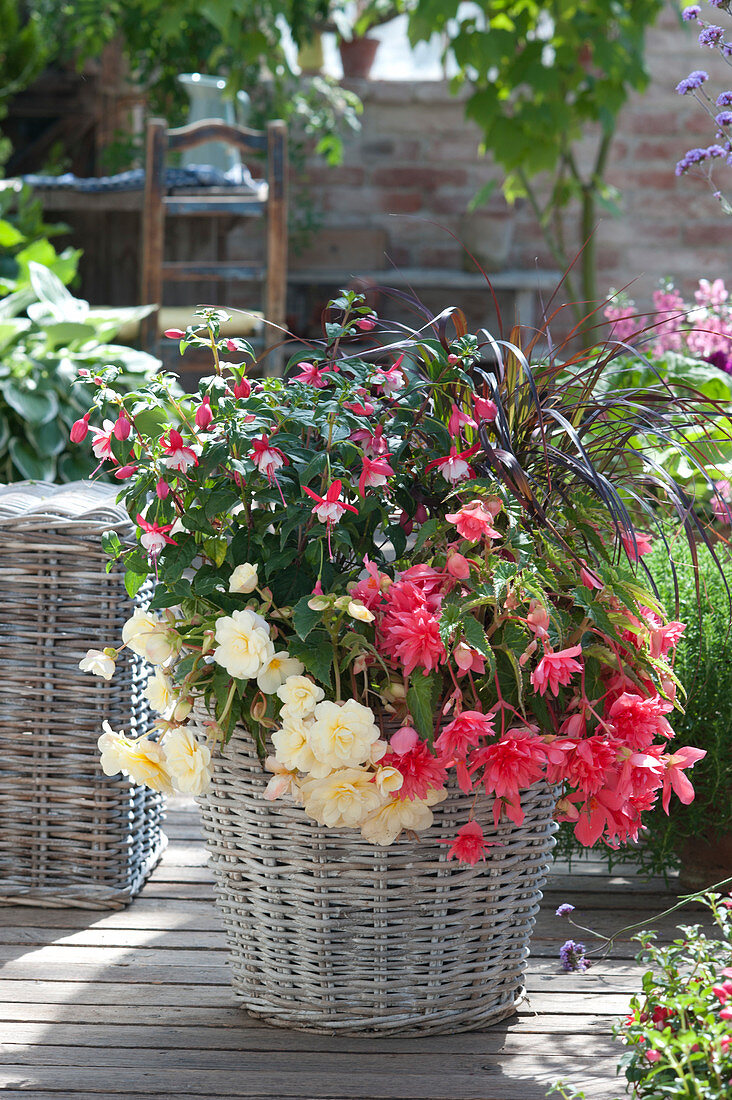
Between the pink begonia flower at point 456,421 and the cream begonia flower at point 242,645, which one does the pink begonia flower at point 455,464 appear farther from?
the cream begonia flower at point 242,645

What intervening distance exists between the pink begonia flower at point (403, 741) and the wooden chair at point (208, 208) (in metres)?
2.19

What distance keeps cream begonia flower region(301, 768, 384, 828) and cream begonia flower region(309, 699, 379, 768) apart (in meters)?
0.02

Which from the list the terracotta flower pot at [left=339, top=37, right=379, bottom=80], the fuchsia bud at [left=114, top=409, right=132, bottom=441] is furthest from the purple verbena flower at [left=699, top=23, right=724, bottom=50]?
the terracotta flower pot at [left=339, top=37, right=379, bottom=80]

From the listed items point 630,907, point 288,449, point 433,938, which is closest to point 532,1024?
point 433,938

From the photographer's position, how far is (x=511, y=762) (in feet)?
3.10

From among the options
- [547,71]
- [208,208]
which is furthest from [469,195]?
[208,208]

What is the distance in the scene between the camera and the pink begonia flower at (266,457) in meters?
0.97

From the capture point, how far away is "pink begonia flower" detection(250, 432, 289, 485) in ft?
3.17

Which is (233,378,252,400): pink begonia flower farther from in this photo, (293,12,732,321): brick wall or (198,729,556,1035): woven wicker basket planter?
(293,12,732,321): brick wall

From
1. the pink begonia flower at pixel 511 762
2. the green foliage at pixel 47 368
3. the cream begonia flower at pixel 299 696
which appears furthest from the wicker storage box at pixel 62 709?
the green foliage at pixel 47 368

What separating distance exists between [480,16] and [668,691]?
342 centimetres

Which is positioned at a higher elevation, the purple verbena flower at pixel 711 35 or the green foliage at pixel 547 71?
the green foliage at pixel 547 71

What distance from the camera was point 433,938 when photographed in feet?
3.51

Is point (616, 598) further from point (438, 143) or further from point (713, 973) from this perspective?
point (438, 143)
